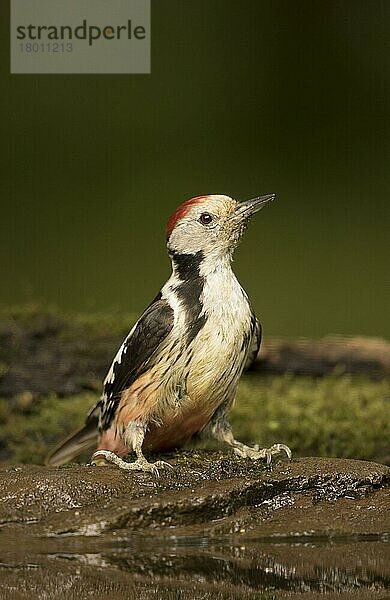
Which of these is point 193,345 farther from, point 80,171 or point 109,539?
point 80,171

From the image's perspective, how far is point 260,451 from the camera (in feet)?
7.44

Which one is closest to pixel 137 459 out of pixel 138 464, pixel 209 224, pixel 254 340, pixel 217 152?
pixel 138 464

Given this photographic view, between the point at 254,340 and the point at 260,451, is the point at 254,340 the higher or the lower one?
the higher one

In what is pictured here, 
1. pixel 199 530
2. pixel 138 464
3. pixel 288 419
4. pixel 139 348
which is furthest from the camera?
pixel 288 419

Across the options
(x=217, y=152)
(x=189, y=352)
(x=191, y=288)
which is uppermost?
(x=217, y=152)

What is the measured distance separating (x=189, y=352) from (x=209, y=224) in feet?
1.02

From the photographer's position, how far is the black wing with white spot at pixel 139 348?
2223 mm

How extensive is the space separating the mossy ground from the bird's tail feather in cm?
54

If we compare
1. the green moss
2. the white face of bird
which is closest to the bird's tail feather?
the white face of bird

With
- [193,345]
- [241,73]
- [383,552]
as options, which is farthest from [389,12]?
[383,552]

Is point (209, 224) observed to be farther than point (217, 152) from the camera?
No

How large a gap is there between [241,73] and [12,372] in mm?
2654

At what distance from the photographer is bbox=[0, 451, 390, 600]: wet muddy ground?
5.56 feet

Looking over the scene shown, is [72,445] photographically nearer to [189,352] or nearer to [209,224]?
[189,352]
